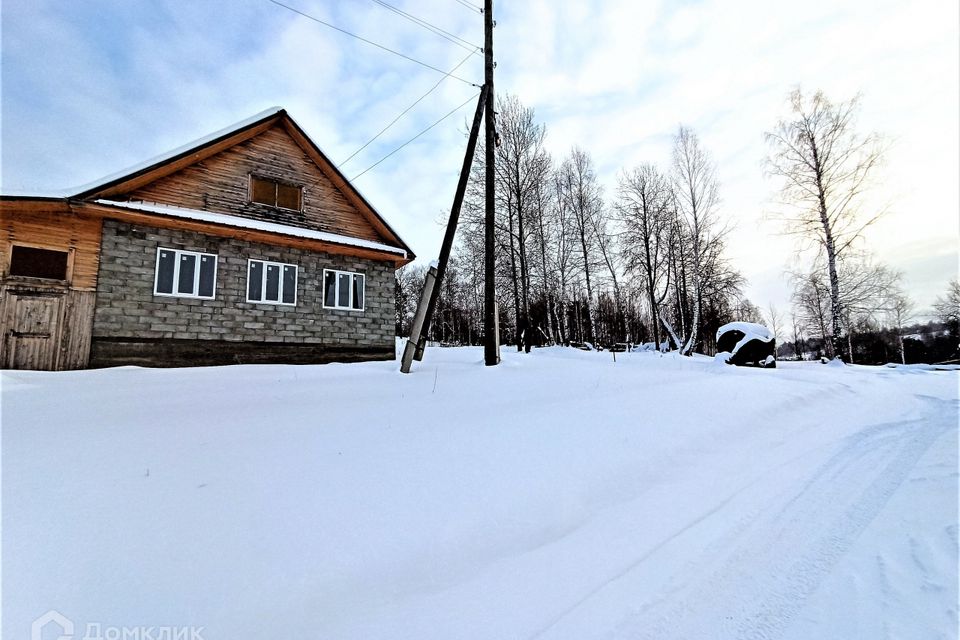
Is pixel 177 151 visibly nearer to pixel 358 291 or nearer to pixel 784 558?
pixel 358 291

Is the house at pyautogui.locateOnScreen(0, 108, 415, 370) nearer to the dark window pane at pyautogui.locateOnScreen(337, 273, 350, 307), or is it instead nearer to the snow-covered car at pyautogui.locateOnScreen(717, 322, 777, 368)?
the dark window pane at pyautogui.locateOnScreen(337, 273, 350, 307)

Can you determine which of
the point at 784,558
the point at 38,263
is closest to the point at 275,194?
the point at 38,263

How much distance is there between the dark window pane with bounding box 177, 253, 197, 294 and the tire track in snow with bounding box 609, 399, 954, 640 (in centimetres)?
1169

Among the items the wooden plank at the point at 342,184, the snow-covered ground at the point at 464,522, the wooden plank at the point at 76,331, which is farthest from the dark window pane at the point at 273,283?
the snow-covered ground at the point at 464,522

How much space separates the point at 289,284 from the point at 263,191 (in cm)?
304

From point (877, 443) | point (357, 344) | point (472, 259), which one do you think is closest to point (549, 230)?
point (472, 259)

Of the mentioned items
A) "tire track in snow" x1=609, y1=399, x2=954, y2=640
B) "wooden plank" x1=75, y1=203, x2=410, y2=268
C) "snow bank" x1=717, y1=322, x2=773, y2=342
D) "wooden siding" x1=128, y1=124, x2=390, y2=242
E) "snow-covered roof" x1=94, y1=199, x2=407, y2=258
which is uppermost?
"wooden siding" x1=128, y1=124, x2=390, y2=242

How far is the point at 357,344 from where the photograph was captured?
12453mm

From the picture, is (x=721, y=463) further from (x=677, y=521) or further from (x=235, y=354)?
(x=235, y=354)

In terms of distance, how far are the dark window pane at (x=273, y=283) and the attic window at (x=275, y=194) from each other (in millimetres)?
2088

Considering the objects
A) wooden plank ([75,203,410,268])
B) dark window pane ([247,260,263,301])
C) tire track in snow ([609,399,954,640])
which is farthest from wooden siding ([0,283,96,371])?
tire track in snow ([609,399,954,640])

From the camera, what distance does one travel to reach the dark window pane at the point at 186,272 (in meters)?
9.93

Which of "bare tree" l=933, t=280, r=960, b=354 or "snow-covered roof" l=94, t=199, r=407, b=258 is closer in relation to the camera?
"snow-covered roof" l=94, t=199, r=407, b=258

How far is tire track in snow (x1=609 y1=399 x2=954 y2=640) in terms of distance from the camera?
6.45 ft
